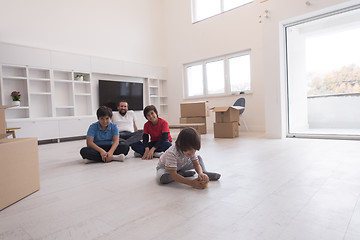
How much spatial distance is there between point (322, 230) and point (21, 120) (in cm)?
531

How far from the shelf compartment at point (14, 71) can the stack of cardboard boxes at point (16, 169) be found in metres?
3.86

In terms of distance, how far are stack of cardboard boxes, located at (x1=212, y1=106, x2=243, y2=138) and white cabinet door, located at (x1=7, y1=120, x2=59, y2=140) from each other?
3.49 meters

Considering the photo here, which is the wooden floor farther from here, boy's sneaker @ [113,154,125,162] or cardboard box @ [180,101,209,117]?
cardboard box @ [180,101,209,117]

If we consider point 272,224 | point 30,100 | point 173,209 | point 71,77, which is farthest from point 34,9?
point 272,224

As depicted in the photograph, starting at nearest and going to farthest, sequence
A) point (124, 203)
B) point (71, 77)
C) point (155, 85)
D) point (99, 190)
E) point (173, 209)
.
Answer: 1. point (173, 209)
2. point (124, 203)
3. point (99, 190)
4. point (71, 77)
5. point (155, 85)

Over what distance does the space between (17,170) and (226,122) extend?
374 centimetres

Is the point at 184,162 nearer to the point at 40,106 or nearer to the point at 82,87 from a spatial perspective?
the point at 40,106

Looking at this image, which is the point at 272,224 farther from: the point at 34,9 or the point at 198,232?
the point at 34,9

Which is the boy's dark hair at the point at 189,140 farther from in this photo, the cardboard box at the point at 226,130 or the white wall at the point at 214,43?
the white wall at the point at 214,43

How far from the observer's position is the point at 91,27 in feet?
20.1

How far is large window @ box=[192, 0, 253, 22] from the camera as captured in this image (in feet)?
20.6

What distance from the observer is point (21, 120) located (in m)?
4.69

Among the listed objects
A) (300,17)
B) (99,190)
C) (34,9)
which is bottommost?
(99,190)

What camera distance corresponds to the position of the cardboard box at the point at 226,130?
4572 mm
